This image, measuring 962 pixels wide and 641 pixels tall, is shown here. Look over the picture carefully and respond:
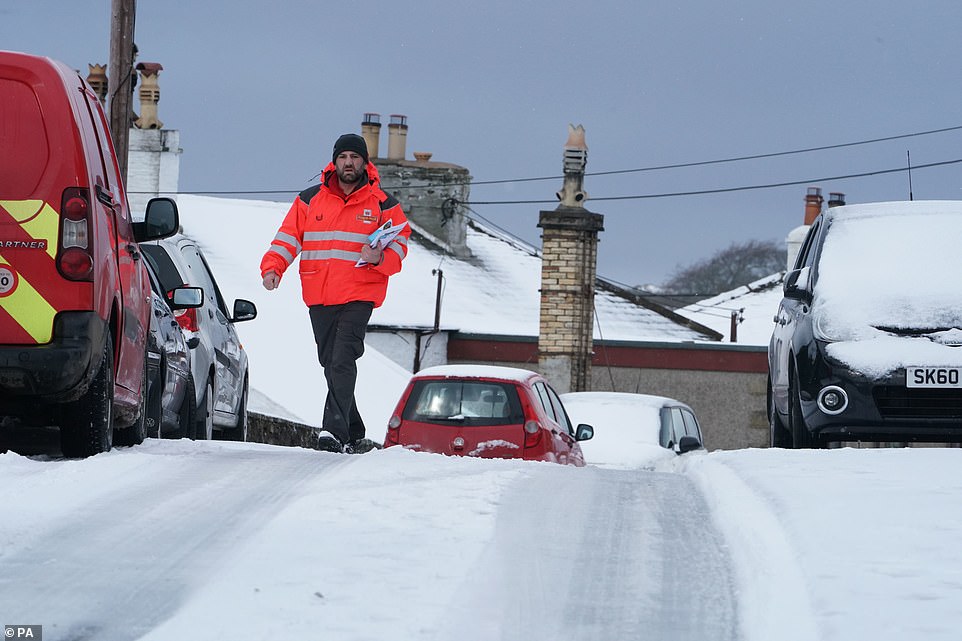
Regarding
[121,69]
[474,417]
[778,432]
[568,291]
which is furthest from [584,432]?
[568,291]

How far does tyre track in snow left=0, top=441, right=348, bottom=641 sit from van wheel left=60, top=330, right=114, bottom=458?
23 cm

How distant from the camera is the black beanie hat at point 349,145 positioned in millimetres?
10219

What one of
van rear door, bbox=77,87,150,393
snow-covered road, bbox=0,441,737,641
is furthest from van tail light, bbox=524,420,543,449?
snow-covered road, bbox=0,441,737,641

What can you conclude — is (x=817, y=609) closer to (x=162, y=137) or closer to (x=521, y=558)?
(x=521, y=558)

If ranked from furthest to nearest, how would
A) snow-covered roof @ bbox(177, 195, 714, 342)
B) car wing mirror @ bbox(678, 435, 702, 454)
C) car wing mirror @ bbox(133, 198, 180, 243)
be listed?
snow-covered roof @ bbox(177, 195, 714, 342)
car wing mirror @ bbox(678, 435, 702, 454)
car wing mirror @ bbox(133, 198, 180, 243)

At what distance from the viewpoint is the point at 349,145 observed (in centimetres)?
1024

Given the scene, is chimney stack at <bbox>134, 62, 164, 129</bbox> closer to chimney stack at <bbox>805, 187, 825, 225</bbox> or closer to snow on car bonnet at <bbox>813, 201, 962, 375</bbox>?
Result: chimney stack at <bbox>805, 187, 825, 225</bbox>

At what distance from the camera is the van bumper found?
21.9ft

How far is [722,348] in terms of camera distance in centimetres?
3512

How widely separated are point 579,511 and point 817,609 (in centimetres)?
197

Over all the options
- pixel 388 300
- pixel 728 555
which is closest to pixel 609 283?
pixel 388 300

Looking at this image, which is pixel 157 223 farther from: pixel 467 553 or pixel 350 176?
pixel 467 553

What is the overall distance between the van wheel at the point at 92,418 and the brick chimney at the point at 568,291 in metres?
23.8

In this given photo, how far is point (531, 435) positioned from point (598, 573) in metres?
7.24
